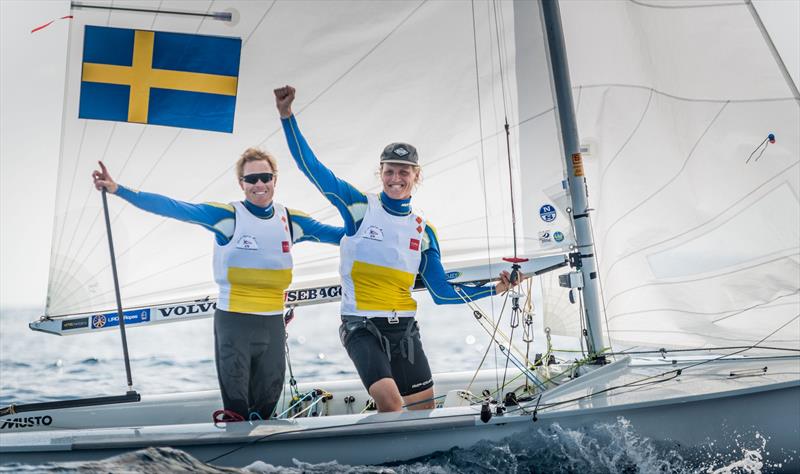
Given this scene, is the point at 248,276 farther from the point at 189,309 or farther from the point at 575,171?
the point at 575,171

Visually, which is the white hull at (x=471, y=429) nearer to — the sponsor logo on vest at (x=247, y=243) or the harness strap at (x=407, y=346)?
the harness strap at (x=407, y=346)

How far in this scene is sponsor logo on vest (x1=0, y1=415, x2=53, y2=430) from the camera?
4047mm

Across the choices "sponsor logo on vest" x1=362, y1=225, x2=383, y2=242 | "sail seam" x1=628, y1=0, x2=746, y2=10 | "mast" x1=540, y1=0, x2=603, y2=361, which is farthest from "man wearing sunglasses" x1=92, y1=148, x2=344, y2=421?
"sail seam" x1=628, y1=0, x2=746, y2=10

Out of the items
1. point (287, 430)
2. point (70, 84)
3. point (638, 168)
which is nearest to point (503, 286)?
point (638, 168)

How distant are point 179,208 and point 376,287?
970 mm

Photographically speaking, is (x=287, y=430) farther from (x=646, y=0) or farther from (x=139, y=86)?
(x=646, y=0)

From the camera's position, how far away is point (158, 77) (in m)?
4.19

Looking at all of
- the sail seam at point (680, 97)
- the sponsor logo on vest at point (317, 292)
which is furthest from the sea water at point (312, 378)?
the sail seam at point (680, 97)

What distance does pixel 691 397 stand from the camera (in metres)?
3.03

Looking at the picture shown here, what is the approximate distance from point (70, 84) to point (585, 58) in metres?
2.71

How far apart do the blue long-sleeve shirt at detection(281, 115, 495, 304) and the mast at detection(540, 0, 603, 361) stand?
50cm

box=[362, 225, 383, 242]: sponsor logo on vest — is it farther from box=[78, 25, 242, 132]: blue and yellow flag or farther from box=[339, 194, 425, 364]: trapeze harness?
box=[78, 25, 242, 132]: blue and yellow flag

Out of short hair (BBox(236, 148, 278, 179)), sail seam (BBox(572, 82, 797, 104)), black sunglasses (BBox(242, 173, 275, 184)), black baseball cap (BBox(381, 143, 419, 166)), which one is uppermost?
sail seam (BBox(572, 82, 797, 104))

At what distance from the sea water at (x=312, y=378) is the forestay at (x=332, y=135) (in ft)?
3.79
